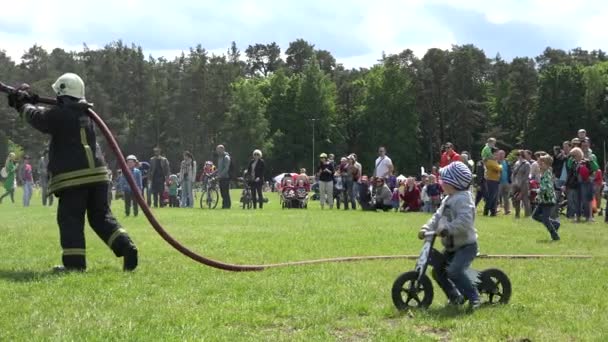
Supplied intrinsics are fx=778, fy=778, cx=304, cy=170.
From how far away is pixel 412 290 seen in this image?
6.85m

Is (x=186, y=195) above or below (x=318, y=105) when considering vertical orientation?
below

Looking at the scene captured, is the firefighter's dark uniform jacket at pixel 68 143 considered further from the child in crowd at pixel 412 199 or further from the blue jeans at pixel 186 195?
the blue jeans at pixel 186 195

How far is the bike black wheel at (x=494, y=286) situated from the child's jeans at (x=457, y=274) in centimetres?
15

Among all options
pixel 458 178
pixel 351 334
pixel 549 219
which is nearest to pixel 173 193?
pixel 549 219

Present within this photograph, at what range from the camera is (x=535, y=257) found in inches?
427

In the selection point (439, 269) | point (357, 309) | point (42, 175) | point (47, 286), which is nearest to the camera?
point (357, 309)

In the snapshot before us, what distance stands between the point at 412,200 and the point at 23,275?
17.8 m

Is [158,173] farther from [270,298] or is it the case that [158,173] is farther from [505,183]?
[270,298]

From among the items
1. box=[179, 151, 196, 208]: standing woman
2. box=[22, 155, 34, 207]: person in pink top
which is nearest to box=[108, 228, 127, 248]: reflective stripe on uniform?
box=[179, 151, 196, 208]: standing woman

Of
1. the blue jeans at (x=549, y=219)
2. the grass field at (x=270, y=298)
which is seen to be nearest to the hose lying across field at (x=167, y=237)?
the grass field at (x=270, y=298)

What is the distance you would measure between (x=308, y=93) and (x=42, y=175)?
6393 centimetres

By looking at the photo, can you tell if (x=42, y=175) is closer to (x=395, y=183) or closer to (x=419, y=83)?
(x=395, y=183)

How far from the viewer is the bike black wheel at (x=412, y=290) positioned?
6.80 m

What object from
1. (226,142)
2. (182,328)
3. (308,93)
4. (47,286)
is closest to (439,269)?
(182,328)
